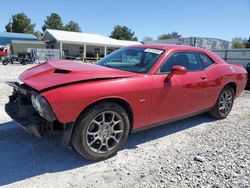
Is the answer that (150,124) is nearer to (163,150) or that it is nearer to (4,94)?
(163,150)

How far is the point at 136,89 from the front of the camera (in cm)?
319

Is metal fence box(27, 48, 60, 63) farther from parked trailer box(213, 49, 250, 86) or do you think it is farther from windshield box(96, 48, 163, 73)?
windshield box(96, 48, 163, 73)

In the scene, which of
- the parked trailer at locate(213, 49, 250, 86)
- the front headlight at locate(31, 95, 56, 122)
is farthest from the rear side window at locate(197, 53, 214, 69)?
the parked trailer at locate(213, 49, 250, 86)

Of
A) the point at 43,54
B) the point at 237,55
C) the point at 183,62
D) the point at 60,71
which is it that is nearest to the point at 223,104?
the point at 183,62

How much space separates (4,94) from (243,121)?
240 inches

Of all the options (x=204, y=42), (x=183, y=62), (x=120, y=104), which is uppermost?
(x=204, y=42)

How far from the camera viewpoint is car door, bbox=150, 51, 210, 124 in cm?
350

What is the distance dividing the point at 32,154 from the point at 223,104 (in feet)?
12.7

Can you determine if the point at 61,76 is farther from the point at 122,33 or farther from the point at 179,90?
the point at 122,33

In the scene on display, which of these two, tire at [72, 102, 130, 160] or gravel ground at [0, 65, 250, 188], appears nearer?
gravel ground at [0, 65, 250, 188]

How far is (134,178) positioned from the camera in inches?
108

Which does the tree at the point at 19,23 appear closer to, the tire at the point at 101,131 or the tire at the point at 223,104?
the tire at the point at 223,104

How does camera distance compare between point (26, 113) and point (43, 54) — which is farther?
point (43, 54)

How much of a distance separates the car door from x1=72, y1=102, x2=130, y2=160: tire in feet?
1.89
